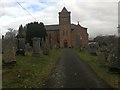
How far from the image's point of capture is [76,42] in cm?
10012

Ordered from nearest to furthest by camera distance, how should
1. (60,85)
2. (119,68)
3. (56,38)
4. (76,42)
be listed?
(60,85)
(119,68)
(76,42)
(56,38)

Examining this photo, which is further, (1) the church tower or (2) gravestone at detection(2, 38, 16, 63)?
(1) the church tower

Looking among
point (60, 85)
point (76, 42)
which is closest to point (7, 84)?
point (60, 85)

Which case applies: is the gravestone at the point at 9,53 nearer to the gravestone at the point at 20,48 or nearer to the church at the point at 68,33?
the gravestone at the point at 20,48

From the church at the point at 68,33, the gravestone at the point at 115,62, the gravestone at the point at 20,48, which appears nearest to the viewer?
the gravestone at the point at 115,62

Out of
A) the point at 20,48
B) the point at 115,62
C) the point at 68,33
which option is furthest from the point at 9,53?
the point at 68,33

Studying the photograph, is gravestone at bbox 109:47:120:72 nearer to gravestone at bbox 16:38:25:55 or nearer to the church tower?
gravestone at bbox 16:38:25:55

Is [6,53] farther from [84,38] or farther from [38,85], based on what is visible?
[84,38]

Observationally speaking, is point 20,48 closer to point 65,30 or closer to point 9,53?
point 9,53

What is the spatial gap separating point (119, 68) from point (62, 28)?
87.5 metres

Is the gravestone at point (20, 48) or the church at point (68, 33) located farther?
the church at point (68, 33)

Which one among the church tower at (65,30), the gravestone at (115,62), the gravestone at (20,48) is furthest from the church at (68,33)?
the gravestone at (115,62)

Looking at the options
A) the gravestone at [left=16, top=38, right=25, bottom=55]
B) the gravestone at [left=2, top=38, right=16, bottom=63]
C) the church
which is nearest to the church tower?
the church

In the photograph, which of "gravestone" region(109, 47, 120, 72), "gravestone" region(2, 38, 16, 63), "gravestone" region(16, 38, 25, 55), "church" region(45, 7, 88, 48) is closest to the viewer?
"gravestone" region(109, 47, 120, 72)
